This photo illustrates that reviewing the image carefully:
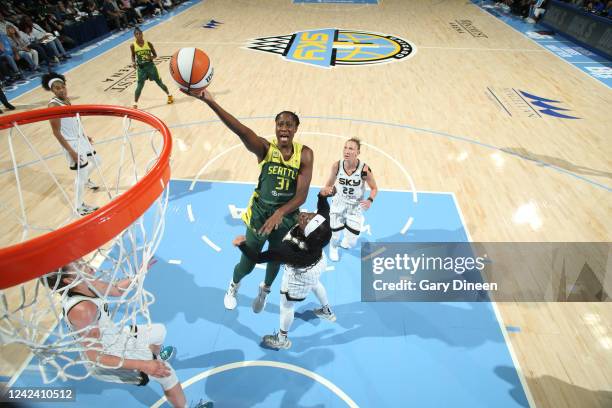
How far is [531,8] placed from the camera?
17.0 metres

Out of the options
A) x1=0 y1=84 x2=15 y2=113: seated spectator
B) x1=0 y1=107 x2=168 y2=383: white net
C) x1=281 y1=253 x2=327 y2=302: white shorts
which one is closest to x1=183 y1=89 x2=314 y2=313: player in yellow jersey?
x1=281 y1=253 x2=327 y2=302: white shorts

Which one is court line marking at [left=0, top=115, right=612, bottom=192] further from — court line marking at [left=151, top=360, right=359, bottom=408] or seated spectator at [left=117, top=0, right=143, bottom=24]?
seated spectator at [left=117, top=0, right=143, bottom=24]

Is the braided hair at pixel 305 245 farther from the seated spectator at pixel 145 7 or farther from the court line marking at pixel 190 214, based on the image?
the seated spectator at pixel 145 7

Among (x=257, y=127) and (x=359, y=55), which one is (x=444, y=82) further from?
(x=257, y=127)

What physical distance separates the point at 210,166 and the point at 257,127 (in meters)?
1.84

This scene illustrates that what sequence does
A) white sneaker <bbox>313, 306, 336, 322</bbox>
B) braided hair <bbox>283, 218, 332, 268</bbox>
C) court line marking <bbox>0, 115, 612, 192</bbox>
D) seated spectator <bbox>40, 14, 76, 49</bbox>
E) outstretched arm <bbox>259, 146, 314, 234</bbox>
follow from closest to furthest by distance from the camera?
braided hair <bbox>283, 218, 332, 268</bbox> → outstretched arm <bbox>259, 146, 314, 234</bbox> → white sneaker <bbox>313, 306, 336, 322</bbox> → court line marking <bbox>0, 115, 612, 192</bbox> → seated spectator <bbox>40, 14, 76, 49</bbox>

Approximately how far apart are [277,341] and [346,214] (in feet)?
6.03

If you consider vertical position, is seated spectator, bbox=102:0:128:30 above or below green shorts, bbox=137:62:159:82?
above

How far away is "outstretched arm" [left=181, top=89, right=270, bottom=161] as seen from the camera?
2.92 metres

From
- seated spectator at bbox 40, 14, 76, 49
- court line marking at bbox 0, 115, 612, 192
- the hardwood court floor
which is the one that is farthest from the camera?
seated spectator at bbox 40, 14, 76, 49

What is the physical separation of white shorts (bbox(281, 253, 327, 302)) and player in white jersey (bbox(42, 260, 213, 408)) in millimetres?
1187

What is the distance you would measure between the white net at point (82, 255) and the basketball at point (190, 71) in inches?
22.7

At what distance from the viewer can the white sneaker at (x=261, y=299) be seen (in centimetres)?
396

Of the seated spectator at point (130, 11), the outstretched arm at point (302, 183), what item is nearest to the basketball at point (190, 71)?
the outstretched arm at point (302, 183)
